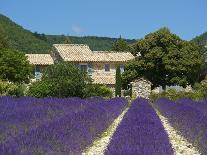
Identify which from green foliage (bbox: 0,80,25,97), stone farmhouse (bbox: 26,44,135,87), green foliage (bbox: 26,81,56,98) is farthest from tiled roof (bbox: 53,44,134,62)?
green foliage (bbox: 0,80,25,97)

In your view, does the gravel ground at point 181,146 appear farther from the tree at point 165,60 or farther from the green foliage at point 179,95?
the tree at point 165,60

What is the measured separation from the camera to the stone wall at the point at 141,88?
43812 mm

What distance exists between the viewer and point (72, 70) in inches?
1341

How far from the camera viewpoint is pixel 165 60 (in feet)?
156

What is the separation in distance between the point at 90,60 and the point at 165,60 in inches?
286

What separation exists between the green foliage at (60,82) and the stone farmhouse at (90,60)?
51.8ft

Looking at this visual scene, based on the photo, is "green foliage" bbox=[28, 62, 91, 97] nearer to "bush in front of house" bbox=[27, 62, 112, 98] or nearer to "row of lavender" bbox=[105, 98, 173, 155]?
"bush in front of house" bbox=[27, 62, 112, 98]

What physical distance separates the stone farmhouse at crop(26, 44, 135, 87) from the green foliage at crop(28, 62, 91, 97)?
15.8m

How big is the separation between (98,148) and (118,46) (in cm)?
7443

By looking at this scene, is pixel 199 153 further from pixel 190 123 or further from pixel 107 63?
pixel 107 63

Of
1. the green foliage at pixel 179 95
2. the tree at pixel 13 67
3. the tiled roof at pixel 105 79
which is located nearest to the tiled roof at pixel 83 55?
the tiled roof at pixel 105 79

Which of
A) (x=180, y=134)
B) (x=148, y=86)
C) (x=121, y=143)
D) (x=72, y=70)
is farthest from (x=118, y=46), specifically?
(x=121, y=143)

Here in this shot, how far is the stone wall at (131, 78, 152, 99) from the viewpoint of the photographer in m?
43.8

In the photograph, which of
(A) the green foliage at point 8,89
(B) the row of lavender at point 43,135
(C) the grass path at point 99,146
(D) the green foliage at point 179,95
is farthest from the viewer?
(D) the green foliage at point 179,95
